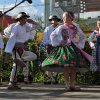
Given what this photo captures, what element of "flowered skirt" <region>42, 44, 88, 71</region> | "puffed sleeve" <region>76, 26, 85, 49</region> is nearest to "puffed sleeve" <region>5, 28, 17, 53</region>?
"flowered skirt" <region>42, 44, 88, 71</region>

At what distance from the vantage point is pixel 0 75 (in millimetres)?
10375

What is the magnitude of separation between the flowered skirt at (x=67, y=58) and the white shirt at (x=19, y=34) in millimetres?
855

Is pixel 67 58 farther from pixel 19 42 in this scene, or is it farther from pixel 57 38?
pixel 19 42

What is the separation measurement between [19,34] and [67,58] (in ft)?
4.43

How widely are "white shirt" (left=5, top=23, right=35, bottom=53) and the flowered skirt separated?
2.81ft

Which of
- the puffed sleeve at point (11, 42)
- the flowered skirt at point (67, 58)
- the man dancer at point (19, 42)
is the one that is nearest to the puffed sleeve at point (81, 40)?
the flowered skirt at point (67, 58)

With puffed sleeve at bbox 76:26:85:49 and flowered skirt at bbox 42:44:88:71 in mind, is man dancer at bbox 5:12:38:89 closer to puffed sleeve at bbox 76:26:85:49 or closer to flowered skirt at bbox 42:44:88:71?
flowered skirt at bbox 42:44:88:71

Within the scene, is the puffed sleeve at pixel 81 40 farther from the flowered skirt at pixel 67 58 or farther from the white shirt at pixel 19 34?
the white shirt at pixel 19 34

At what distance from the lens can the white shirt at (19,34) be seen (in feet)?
27.5

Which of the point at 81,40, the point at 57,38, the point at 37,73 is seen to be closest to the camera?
the point at 57,38

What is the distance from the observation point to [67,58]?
25.4ft

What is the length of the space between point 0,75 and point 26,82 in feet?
3.01

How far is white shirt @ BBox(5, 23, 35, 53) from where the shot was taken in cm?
837

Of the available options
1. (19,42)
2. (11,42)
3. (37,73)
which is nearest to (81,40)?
(19,42)
